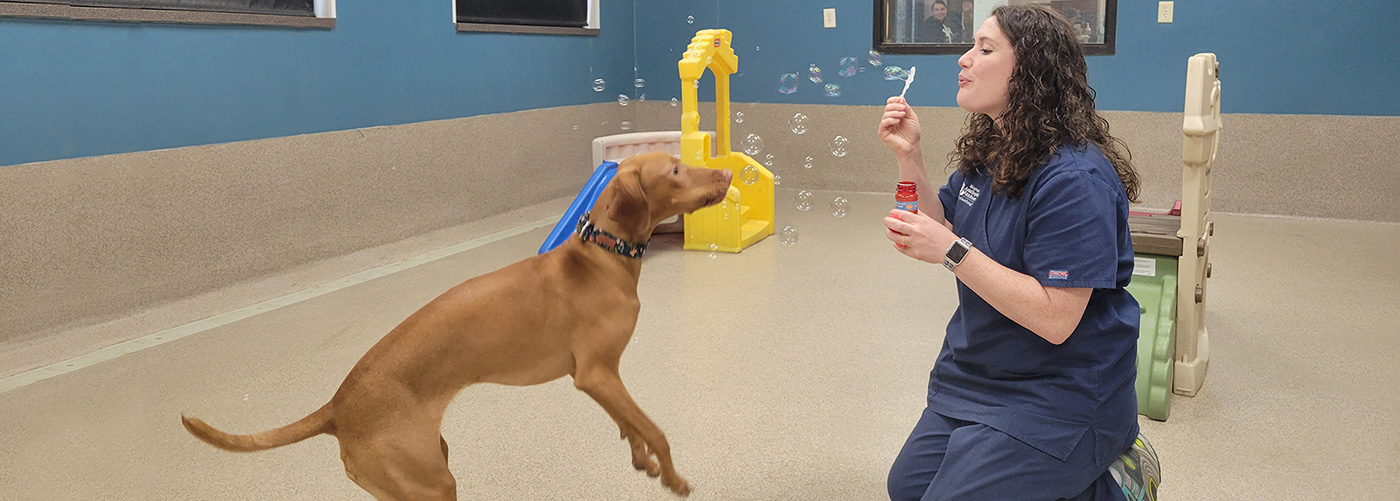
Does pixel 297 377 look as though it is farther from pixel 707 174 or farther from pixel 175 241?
pixel 707 174

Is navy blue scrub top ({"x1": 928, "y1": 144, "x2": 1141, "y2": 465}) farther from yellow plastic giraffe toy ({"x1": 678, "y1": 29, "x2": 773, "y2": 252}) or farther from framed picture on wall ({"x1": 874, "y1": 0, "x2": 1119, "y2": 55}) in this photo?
framed picture on wall ({"x1": 874, "y1": 0, "x2": 1119, "y2": 55})

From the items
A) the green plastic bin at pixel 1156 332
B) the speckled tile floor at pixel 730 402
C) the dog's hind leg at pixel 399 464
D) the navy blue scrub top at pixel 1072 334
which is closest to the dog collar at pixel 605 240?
the dog's hind leg at pixel 399 464

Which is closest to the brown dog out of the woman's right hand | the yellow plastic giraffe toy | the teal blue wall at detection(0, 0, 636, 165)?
the woman's right hand

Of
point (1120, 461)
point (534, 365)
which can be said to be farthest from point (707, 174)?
point (1120, 461)

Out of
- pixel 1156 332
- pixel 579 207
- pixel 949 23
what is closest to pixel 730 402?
pixel 1156 332

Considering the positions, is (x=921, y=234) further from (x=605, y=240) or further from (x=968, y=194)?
(x=605, y=240)

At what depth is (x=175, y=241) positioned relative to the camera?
4246mm

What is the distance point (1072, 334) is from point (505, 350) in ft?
3.11

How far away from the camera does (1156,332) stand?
2945 millimetres

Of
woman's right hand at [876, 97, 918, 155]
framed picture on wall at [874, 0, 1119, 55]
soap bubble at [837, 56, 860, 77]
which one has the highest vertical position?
framed picture on wall at [874, 0, 1119, 55]

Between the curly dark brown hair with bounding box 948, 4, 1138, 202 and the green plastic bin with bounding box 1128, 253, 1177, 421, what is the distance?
1.32 m

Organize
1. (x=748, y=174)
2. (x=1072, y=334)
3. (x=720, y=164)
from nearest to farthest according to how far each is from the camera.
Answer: (x=1072, y=334), (x=748, y=174), (x=720, y=164)

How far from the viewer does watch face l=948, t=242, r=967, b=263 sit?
166 cm

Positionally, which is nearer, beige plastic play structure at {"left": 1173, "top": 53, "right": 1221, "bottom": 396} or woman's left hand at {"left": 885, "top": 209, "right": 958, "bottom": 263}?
woman's left hand at {"left": 885, "top": 209, "right": 958, "bottom": 263}
